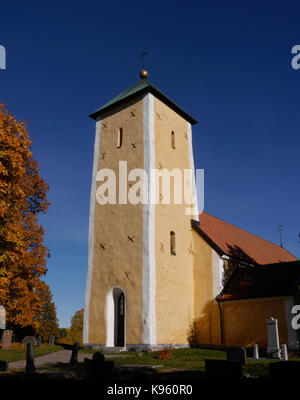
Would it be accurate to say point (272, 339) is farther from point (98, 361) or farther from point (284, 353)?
point (98, 361)

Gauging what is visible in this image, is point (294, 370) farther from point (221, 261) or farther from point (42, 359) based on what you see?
point (221, 261)

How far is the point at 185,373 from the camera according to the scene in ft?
34.9

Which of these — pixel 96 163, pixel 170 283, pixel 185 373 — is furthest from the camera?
pixel 96 163

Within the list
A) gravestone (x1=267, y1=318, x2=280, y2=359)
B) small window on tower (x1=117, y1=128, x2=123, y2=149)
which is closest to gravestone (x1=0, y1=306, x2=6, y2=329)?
small window on tower (x1=117, y1=128, x2=123, y2=149)

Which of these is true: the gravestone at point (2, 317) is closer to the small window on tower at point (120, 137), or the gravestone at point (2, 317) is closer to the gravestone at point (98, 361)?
the small window on tower at point (120, 137)

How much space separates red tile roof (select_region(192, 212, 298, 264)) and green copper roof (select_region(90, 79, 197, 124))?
7.36m

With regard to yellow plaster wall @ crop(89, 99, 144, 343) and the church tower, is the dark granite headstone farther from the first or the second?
yellow plaster wall @ crop(89, 99, 144, 343)

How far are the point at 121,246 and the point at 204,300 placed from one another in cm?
547

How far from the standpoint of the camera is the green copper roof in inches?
872

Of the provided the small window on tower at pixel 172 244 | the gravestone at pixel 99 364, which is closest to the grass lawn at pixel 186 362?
the gravestone at pixel 99 364

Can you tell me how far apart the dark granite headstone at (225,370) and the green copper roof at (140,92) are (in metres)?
16.2

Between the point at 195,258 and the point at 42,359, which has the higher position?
the point at 195,258

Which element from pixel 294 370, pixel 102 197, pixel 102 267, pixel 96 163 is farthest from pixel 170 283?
pixel 294 370

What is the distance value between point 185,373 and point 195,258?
1143 cm
